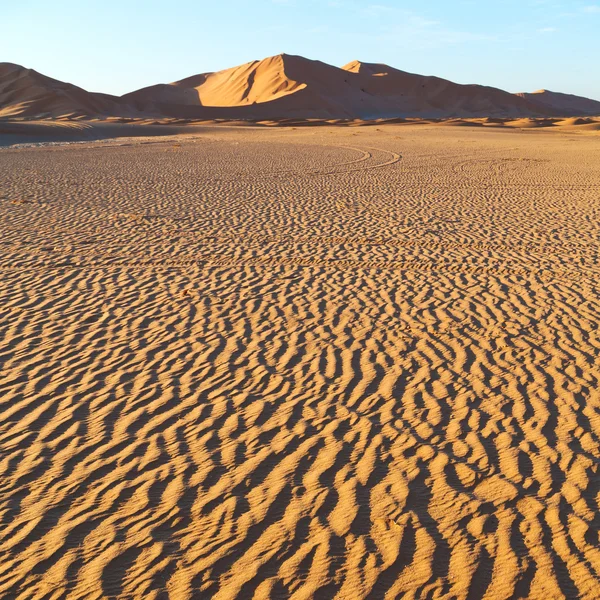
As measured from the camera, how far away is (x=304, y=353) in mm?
6797

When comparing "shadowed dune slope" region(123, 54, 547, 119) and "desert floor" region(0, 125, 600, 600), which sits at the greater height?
"shadowed dune slope" region(123, 54, 547, 119)

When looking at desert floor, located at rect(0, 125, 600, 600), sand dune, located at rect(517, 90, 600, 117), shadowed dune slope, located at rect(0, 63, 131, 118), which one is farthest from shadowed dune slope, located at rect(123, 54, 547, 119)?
desert floor, located at rect(0, 125, 600, 600)

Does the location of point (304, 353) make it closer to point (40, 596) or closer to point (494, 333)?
point (494, 333)

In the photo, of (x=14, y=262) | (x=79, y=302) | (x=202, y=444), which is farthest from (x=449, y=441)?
(x=14, y=262)

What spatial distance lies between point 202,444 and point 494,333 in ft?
12.0

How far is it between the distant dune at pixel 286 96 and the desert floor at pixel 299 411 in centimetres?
6734

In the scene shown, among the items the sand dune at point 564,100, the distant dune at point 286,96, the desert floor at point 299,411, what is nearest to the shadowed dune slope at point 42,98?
the distant dune at point 286,96

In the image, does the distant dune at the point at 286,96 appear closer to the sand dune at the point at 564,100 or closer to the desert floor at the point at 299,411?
the sand dune at the point at 564,100

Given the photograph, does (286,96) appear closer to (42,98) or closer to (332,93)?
(332,93)

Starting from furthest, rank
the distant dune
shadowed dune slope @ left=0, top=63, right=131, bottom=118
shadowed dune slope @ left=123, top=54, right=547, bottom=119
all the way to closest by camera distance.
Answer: shadowed dune slope @ left=123, top=54, right=547, bottom=119
the distant dune
shadowed dune slope @ left=0, top=63, right=131, bottom=118

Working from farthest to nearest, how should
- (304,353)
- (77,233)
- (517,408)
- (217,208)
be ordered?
(217,208), (77,233), (304,353), (517,408)

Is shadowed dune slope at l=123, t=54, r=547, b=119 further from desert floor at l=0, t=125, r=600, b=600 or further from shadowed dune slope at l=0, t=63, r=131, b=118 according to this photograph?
desert floor at l=0, t=125, r=600, b=600

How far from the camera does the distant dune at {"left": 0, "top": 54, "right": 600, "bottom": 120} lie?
80.0 metres

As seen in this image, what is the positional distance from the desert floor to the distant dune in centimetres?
6734
